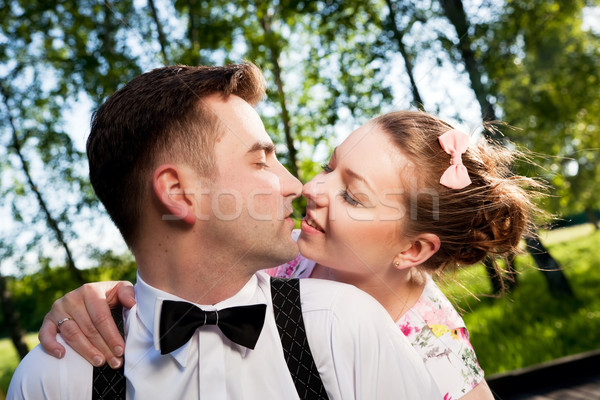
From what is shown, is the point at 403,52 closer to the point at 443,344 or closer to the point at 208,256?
the point at 443,344

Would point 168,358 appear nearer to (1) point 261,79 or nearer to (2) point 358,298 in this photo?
(2) point 358,298

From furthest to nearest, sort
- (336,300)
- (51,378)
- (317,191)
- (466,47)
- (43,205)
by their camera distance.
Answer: (43,205)
(466,47)
(317,191)
(336,300)
(51,378)

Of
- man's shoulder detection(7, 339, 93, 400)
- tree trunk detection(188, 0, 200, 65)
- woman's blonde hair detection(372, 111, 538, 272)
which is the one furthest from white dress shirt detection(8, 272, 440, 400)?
tree trunk detection(188, 0, 200, 65)

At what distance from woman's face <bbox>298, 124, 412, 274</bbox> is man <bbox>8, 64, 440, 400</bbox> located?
31 cm

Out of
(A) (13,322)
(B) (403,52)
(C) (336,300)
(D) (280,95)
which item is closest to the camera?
(C) (336,300)

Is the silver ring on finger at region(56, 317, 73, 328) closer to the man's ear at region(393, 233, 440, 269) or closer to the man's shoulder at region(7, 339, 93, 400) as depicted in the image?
the man's shoulder at region(7, 339, 93, 400)

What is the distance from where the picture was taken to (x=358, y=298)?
1754 mm

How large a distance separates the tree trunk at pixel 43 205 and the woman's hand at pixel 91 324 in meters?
7.32

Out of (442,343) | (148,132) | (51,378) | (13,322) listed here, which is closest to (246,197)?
(148,132)

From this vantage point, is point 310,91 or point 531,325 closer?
point 531,325

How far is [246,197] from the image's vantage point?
6.24 feet

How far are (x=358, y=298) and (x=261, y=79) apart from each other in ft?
3.48

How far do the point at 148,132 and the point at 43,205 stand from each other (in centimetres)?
788

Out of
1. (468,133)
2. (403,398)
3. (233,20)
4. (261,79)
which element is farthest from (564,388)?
(233,20)
